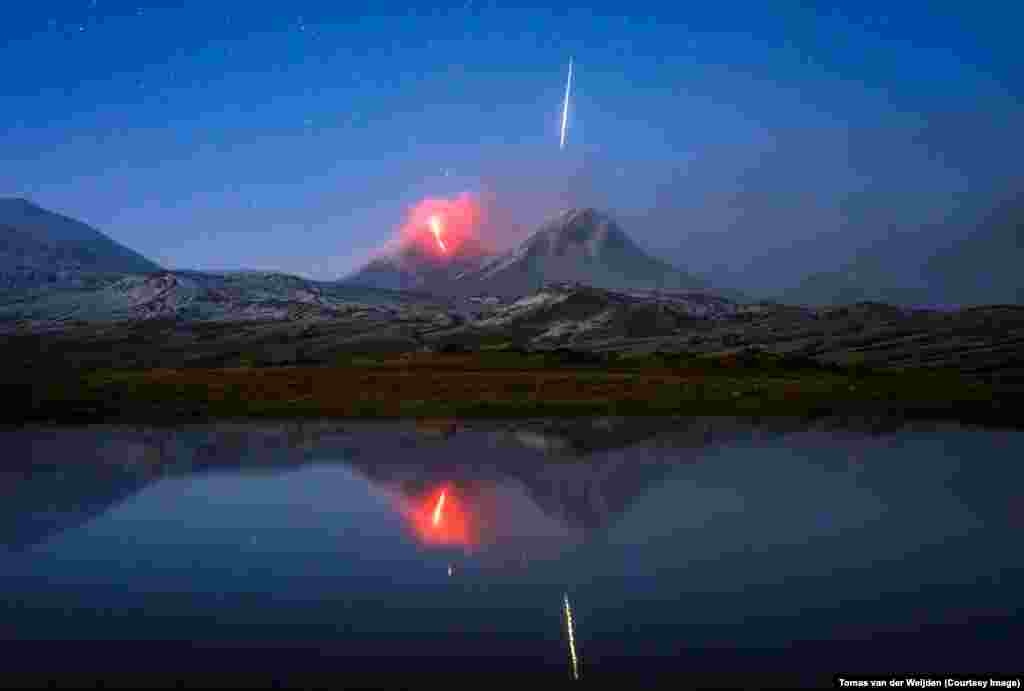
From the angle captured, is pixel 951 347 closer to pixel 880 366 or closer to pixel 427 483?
pixel 880 366

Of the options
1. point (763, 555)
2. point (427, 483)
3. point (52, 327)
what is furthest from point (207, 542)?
point (52, 327)

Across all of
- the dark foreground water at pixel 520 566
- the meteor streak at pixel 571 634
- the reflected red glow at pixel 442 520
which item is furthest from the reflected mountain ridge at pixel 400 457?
the meteor streak at pixel 571 634

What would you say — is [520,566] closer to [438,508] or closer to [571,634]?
[571,634]

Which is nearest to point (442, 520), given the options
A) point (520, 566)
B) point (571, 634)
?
point (520, 566)

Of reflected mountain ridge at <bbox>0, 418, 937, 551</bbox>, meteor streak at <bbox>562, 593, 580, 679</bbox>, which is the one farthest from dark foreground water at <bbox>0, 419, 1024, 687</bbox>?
reflected mountain ridge at <bbox>0, 418, 937, 551</bbox>

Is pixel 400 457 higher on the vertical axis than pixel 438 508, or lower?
lower

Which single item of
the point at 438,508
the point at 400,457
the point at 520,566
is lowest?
the point at 400,457

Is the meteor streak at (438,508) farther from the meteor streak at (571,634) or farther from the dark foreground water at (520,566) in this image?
the meteor streak at (571,634)
